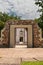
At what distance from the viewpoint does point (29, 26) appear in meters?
27.2

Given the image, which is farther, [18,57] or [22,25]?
[22,25]

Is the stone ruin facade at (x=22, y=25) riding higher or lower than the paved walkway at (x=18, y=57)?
higher

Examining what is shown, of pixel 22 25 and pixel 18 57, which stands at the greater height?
pixel 22 25

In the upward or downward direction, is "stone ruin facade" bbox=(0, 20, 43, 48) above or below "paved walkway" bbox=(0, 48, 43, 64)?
above

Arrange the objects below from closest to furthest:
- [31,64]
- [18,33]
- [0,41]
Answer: [31,64] < [0,41] < [18,33]

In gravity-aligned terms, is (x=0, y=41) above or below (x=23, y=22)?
below

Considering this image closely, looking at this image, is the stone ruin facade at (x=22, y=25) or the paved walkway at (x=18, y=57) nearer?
the paved walkway at (x=18, y=57)

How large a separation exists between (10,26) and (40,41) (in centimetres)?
393

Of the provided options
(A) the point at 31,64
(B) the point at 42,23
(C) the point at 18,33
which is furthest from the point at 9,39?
(C) the point at 18,33

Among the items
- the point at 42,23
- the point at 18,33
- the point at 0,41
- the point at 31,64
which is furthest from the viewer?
the point at 18,33

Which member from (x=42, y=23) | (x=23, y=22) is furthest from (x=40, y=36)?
(x=42, y=23)

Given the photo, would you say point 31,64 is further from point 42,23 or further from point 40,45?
point 42,23

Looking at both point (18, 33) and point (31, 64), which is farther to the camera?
point (18, 33)

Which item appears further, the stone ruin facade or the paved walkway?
the stone ruin facade
